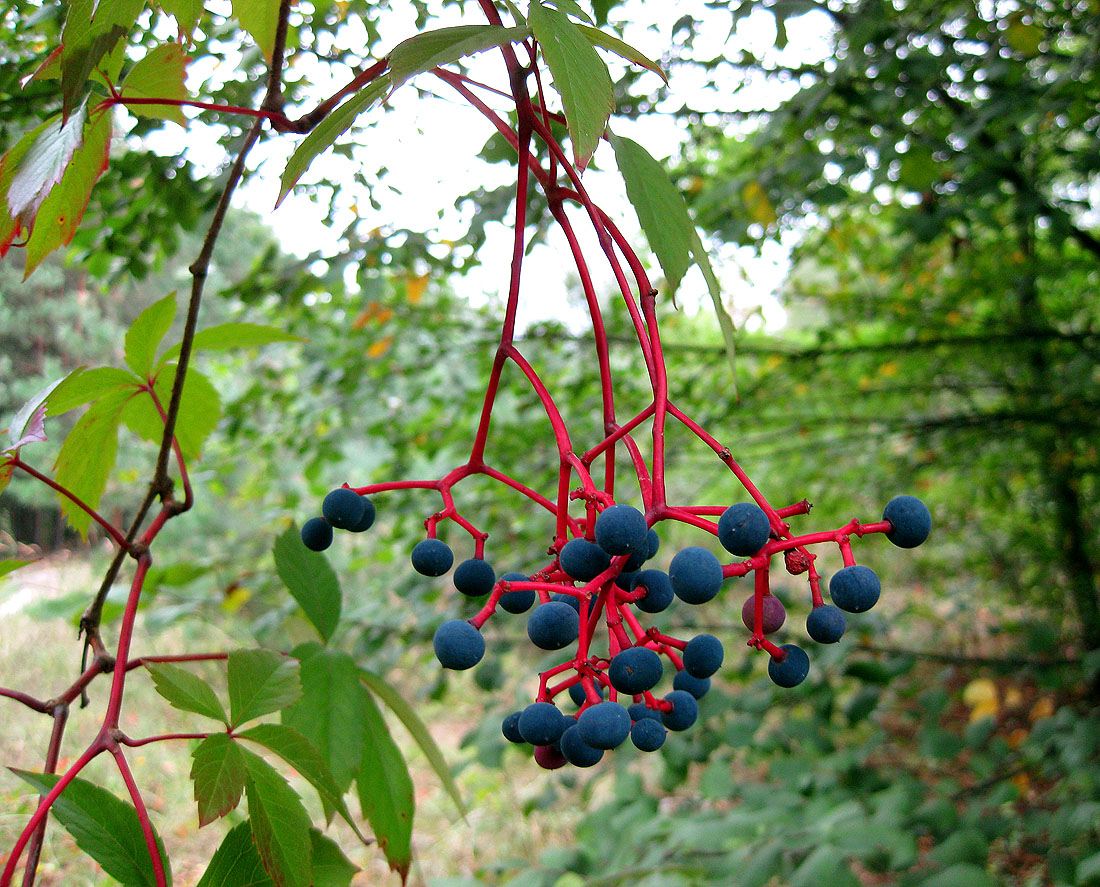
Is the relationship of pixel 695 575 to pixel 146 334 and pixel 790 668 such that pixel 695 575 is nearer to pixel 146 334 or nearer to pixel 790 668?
pixel 790 668

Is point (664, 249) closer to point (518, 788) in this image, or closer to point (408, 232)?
point (408, 232)

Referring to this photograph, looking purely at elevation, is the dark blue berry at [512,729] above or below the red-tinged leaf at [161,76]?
below

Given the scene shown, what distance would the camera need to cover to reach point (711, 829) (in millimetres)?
1462

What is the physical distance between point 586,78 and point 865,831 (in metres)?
1.36

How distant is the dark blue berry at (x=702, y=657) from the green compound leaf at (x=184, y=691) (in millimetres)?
361

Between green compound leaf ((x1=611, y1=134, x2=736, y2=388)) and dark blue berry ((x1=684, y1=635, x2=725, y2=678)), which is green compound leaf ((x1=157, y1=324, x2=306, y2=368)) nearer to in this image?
green compound leaf ((x1=611, y1=134, x2=736, y2=388))

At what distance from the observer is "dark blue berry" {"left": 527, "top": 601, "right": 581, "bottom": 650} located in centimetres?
55

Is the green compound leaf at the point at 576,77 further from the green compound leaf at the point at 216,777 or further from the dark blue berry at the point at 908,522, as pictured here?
the green compound leaf at the point at 216,777

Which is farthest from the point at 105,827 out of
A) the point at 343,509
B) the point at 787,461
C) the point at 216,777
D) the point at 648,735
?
the point at 787,461

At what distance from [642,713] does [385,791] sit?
414 millimetres

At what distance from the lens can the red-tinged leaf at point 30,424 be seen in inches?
25.8

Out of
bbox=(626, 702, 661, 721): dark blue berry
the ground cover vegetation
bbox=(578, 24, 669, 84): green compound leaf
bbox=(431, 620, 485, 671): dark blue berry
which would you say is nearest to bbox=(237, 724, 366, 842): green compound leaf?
the ground cover vegetation

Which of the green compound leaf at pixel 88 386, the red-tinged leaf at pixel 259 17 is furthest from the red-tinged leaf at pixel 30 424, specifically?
the red-tinged leaf at pixel 259 17

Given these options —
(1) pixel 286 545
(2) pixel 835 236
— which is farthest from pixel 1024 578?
(1) pixel 286 545
